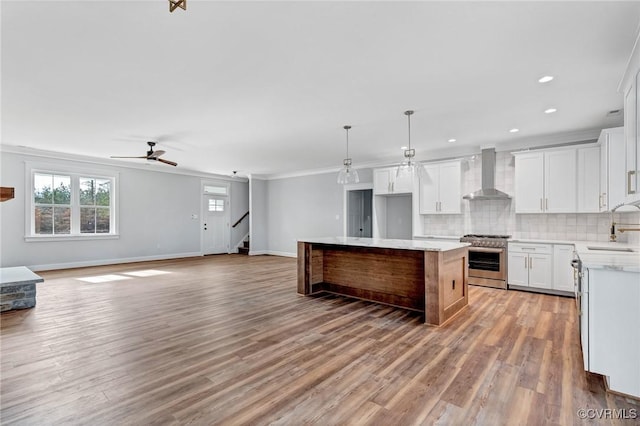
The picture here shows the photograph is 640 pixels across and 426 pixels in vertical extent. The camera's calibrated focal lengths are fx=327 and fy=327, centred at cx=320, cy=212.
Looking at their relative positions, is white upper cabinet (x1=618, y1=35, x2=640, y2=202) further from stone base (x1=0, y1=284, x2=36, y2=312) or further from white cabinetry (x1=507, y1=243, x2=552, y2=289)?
stone base (x1=0, y1=284, x2=36, y2=312)

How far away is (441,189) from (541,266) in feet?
7.02

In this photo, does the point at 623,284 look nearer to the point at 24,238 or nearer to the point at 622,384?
the point at 622,384

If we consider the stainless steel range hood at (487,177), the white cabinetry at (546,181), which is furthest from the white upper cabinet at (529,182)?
the stainless steel range hood at (487,177)

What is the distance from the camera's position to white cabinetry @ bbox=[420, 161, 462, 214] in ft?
20.6

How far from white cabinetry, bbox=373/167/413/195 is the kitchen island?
263 centimetres

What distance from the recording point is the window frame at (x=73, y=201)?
6.95 meters

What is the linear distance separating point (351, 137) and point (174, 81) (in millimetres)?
3079

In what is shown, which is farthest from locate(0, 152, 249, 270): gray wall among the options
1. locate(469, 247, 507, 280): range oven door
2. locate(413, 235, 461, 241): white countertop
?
locate(469, 247, 507, 280): range oven door

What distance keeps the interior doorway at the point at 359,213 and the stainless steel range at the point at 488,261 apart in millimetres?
3335

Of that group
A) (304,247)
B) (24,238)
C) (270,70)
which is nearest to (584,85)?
(270,70)

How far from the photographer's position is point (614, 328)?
7.39 ft

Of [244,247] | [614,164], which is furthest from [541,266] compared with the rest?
[244,247]

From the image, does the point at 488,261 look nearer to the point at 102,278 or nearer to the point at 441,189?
the point at 441,189

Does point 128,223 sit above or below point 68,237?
above
